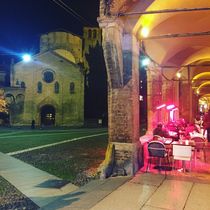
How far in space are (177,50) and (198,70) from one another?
8201 mm

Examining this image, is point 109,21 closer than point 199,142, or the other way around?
point 109,21

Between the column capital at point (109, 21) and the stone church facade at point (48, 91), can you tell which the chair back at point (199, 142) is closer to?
the column capital at point (109, 21)

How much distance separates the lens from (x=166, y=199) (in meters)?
5.96

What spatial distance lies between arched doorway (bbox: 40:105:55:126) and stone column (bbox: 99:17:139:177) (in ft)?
104

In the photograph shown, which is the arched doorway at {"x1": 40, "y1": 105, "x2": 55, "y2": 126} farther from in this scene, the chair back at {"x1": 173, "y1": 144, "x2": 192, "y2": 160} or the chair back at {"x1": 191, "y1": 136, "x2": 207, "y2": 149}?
the chair back at {"x1": 173, "y1": 144, "x2": 192, "y2": 160}

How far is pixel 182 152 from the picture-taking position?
802 centimetres

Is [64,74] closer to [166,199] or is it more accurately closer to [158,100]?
[158,100]

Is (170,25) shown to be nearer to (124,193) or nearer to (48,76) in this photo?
(124,193)

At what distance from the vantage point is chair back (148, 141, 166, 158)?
8.07 m

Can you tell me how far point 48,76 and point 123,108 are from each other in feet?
106

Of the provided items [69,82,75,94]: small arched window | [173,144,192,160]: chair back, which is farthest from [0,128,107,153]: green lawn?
[69,82,75,94]: small arched window

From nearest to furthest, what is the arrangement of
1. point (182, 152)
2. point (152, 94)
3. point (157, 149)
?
point (182, 152) → point (157, 149) → point (152, 94)

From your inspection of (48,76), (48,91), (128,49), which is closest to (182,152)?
(128,49)

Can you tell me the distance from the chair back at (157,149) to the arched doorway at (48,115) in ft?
105
